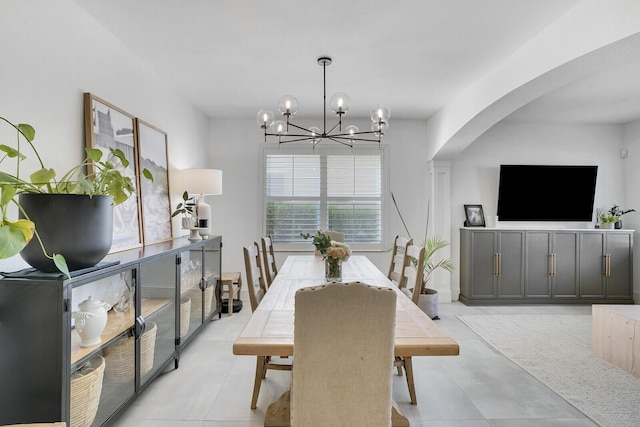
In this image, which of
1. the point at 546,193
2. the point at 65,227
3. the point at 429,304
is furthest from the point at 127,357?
the point at 546,193

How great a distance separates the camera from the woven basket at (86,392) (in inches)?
66.9

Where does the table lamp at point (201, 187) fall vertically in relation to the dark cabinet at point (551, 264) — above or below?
above

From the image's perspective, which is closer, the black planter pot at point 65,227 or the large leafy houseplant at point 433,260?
the black planter pot at point 65,227

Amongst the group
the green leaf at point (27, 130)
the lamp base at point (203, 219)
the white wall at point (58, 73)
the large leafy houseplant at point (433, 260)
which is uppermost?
the white wall at point (58, 73)

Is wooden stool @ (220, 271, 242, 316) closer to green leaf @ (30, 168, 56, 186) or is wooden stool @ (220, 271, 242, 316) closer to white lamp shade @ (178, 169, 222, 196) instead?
white lamp shade @ (178, 169, 222, 196)

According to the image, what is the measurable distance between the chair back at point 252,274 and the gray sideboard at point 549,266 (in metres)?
3.14

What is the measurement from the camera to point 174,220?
12.5 ft

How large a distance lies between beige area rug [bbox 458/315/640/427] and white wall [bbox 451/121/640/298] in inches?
49.7

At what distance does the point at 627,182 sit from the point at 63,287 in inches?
262

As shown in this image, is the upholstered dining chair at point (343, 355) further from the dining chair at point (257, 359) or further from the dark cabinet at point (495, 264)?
the dark cabinet at point (495, 264)

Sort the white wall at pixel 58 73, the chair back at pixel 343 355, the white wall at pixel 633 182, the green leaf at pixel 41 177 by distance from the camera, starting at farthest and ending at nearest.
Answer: the white wall at pixel 633 182 → the white wall at pixel 58 73 → the green leaf at pixel 41 177 → the chair back at pixel 343 355

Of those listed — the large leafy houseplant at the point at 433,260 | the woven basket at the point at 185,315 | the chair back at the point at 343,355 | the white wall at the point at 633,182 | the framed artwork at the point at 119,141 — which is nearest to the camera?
the chair back at the point at 343,355

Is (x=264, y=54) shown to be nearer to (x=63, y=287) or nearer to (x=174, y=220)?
(x=174, y=220)

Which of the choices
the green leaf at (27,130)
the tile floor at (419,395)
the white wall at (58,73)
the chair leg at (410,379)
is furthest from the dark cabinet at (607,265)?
the green leaf at (27,130)
